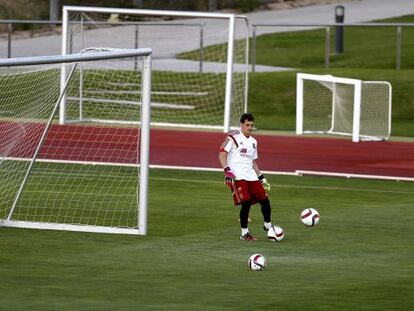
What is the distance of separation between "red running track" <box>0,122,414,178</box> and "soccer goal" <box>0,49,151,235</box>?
0.06 meters

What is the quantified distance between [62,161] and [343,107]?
27.1ft

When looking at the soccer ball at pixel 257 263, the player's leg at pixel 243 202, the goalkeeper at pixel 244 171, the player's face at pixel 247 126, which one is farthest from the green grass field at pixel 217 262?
the player's face at pixel 247 126

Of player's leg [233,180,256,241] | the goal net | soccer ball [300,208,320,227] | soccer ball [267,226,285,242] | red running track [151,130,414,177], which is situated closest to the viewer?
soccer ball [267,226,285,242]

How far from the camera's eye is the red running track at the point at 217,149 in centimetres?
2541

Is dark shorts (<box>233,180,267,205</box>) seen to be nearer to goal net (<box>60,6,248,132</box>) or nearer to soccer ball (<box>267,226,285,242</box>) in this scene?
soccer ball (<box>267,226,285,242</box>)

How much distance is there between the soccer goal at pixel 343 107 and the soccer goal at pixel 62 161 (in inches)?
177

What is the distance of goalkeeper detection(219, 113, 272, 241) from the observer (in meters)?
16.7

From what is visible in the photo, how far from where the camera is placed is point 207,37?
35562mm

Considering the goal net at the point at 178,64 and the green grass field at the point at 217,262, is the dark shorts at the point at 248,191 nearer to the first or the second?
the green grass field at the point at 217,262

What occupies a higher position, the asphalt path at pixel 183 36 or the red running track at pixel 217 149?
the asphalt path at pixel 183 36

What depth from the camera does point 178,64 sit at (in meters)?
37.4

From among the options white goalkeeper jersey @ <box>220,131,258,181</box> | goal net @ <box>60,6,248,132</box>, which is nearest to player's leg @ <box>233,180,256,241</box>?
white goalkeeper jersey @ <box>220,131,258,181</box>

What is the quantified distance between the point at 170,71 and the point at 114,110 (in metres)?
5.80

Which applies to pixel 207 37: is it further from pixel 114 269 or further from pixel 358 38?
pixel 114 269
